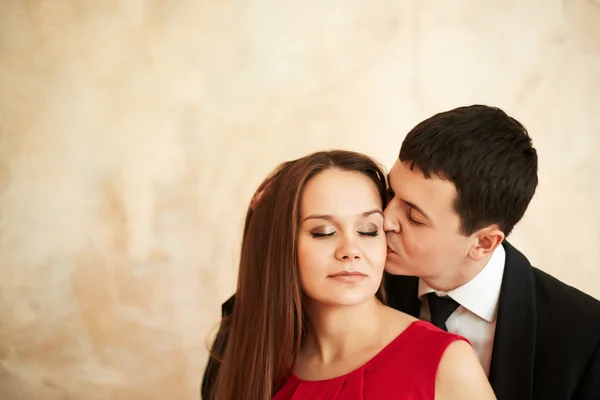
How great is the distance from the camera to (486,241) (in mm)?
1873

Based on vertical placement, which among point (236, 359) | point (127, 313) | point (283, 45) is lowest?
point (236, 359)

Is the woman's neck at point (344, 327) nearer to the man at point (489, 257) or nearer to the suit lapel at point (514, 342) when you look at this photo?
the man at point (489, 257)

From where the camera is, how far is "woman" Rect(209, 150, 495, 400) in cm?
155

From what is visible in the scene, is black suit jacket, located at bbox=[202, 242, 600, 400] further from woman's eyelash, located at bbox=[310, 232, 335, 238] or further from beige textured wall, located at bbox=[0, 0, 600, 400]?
beige textured wall, located at bbox=[0, 0, 600, 400]

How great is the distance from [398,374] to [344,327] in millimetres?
211

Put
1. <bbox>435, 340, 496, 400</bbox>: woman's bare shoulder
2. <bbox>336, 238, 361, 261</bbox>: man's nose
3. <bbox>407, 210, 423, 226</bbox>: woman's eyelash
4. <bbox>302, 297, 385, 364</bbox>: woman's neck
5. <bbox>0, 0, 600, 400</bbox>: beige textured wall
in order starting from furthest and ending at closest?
<bbox>0, 0, 600, 400</bbox>: beige textured wall, <bbox>407, 210, 423, 226</bbox>: woman's eyelash, <bbox>302, 297, 385, 364</bbox>: woman's neck, <bbox>336, 238, 361, 261</bbox>: man's nose, <bbox>435, 340, 496, 400</bbox>: woman's bare shoulder

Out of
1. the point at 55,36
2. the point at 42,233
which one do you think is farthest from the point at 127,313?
the point at 55,36

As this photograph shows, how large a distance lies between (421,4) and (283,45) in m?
0.74

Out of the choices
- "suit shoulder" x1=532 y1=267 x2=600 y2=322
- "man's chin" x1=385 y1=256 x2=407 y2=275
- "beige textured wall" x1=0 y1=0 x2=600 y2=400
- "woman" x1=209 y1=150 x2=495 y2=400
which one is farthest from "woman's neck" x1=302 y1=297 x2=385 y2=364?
"beige textured wall" x1=0 y1=0 x2=600 y2=400

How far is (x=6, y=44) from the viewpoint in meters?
3.06

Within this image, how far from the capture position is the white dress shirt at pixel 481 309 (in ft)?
6.19

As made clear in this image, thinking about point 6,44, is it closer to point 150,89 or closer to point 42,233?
point 150,89

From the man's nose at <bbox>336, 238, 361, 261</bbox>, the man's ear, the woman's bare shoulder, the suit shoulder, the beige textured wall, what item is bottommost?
the woman's bare shoulder

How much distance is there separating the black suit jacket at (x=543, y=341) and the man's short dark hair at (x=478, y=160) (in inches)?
8.3
